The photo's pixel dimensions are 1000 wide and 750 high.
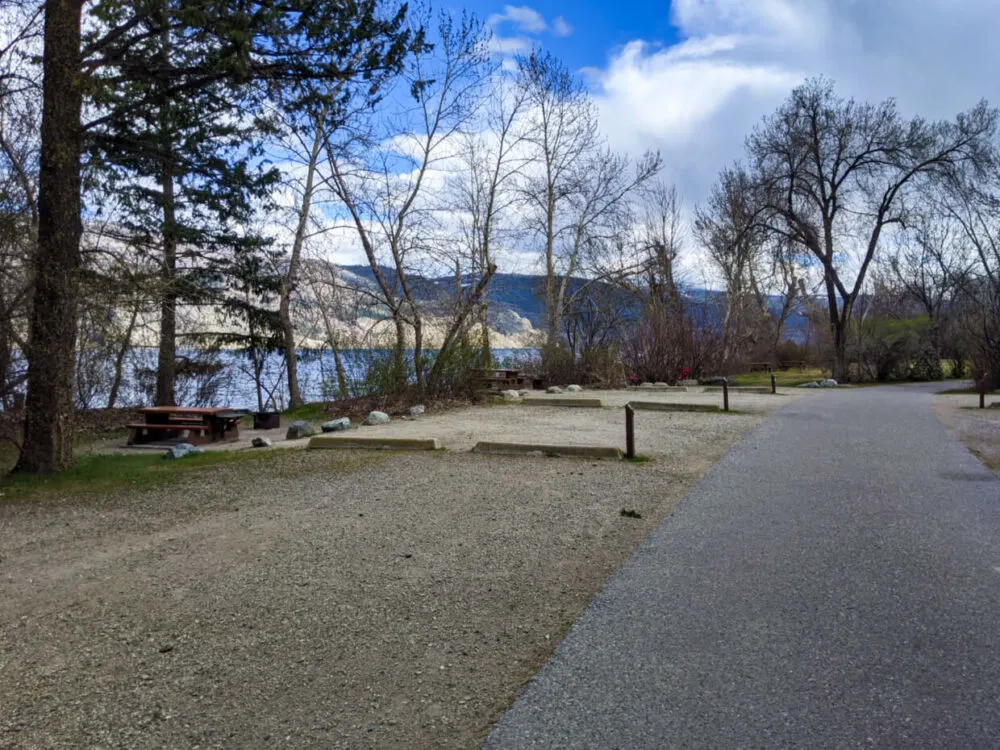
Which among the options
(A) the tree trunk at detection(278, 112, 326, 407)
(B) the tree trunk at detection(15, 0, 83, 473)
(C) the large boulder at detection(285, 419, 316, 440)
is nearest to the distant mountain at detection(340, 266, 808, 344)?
(A) the tree trunk at detection(278, 112, 326, 407)

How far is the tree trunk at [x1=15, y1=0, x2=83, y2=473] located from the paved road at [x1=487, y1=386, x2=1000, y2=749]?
6824 millimetres

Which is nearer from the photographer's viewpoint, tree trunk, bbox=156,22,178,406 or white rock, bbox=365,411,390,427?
tree trunk, bbox=156,22,178,406

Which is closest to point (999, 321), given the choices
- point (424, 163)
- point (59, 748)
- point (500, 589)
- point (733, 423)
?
point (733, 423)

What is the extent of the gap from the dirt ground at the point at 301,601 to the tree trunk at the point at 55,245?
1.64 metres

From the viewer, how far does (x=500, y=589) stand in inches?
171

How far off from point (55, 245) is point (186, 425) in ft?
17.3

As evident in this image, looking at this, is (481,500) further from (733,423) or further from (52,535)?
(733,423)

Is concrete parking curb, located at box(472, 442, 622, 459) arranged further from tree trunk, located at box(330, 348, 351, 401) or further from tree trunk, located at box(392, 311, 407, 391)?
tree trunk, located at box(330, 348, 351, 401)

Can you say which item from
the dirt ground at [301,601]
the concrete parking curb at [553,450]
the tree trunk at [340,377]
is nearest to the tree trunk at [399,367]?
the tree trunk at [340,377]

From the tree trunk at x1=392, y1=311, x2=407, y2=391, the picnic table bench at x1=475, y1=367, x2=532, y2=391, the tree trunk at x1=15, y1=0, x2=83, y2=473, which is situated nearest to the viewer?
the tree trunk at x1=15, y1=0, x2=83, y2=473

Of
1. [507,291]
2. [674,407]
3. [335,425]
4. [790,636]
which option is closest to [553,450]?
[335,425]

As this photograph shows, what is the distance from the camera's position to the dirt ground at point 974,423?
10.0 meters

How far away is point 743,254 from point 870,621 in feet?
121

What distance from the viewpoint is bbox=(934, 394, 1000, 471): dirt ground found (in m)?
10.0
